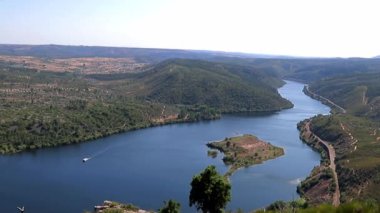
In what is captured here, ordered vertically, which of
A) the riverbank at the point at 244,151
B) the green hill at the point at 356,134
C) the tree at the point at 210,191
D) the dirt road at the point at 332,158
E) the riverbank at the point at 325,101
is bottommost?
the riverbank at the point at 325,101

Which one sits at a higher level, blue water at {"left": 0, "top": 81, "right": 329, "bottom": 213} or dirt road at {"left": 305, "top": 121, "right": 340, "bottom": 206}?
dirt road at {"left": 305, "top": 121, "right": 340, "bottom": 206}

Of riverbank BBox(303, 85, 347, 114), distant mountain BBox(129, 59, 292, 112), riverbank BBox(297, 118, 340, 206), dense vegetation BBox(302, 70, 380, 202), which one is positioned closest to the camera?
riverbank BBox(297, 118, 340, 206)

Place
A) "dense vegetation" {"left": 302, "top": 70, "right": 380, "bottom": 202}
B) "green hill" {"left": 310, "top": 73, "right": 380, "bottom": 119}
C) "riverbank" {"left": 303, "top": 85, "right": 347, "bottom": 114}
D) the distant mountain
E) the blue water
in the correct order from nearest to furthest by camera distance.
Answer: the blue water → "dense vegetation" {"left": 302, "top": 70, "right": 380, "bottom": 202} → "green hill" {"left": 310, "top": 73, "right": 380, "bottom": 119} → "riverbank" {"left": 303, "top": 85, "right": 347, "bottom": 114} → the distant mountain

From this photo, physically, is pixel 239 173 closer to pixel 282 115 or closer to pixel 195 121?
pixel 195 121

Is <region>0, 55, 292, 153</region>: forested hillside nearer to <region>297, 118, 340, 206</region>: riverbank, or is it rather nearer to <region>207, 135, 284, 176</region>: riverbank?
<region>207, 135, 284, 176</region>: riverbank

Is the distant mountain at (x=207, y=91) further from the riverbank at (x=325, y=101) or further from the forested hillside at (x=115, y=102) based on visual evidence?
the riverbank at (x=325, y=101)

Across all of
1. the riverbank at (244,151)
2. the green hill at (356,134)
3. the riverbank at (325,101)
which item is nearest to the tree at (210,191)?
the green hill at (356,134)

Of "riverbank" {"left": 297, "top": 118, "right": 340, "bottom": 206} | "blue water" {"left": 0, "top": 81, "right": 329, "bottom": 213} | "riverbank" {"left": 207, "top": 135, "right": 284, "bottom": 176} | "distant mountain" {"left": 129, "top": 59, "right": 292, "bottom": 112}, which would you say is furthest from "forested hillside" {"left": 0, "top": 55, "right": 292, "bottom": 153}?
"riverbank" {"left": 297, "top": 118, "right": 340, "bottom": 206}
